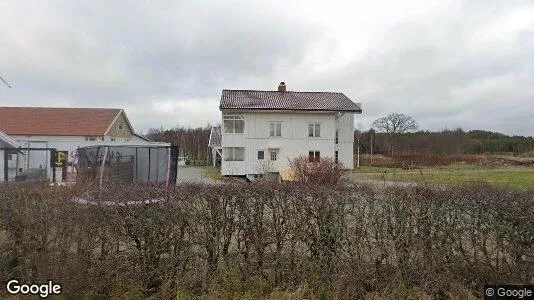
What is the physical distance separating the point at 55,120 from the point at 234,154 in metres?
23.7

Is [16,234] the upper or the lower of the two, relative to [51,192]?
lower

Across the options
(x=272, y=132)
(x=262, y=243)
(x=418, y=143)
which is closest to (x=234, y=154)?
(x=272, y=132)

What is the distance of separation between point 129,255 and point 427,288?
351 centimetres

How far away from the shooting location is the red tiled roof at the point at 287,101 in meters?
28.6

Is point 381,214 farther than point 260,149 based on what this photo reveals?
No

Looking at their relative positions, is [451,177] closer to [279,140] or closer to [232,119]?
[279,140]

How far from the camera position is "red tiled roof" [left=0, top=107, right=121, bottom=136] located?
1529 inches

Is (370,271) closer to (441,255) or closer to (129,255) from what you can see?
(441,255)

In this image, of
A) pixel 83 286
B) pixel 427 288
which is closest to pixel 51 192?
pixel 83 286

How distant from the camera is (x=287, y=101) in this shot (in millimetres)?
29984

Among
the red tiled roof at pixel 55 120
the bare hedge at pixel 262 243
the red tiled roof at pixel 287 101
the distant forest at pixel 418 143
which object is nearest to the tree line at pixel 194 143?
the distant forest at pixel 418 143

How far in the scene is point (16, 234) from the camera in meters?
4.35

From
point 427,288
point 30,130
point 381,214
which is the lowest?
point 427,288

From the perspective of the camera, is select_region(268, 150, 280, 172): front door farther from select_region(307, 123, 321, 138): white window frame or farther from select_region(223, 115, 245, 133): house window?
select_region(307, 123, 321, 138): white window frame
